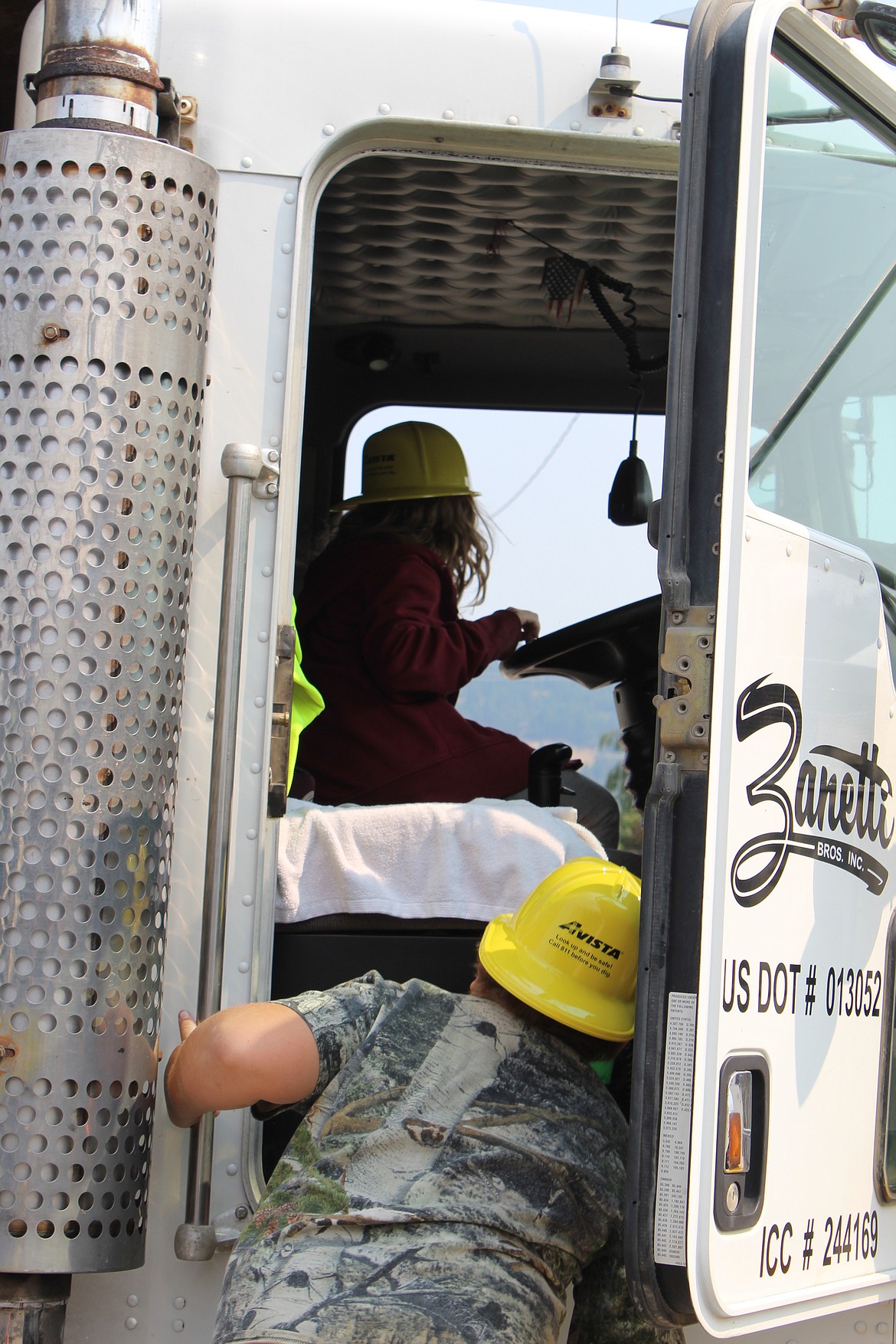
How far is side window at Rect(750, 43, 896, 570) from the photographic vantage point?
1798 millimetres

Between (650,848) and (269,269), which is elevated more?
(269,269)

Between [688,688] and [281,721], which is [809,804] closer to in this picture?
[688,688]

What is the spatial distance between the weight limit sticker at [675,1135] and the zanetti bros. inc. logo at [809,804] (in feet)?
0.52

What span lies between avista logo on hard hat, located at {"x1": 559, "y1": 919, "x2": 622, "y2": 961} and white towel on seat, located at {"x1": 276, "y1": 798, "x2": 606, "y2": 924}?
1.24 feet

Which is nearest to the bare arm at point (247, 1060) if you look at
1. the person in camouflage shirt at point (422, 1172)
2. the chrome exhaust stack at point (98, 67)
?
the person in camouflage shirt at point (422, 1172)

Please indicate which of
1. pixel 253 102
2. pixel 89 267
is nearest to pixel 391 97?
pixel 253 102

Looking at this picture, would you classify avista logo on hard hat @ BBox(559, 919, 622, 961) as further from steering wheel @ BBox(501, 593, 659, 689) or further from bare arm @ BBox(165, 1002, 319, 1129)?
steering wheel @ BBox(501, 593, 659, 689)

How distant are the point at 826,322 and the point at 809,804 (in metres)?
0.67

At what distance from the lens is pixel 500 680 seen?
3490 mm

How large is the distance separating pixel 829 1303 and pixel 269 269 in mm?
1590

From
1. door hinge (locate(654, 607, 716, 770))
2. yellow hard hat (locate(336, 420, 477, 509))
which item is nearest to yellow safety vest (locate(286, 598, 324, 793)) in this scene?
door hinge (locate(654, 607, 716, 770))

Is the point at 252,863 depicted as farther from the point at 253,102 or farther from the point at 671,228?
the point at 671,228

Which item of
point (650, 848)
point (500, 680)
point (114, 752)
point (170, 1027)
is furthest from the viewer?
point (500, 680)

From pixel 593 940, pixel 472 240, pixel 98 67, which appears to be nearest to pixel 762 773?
pixel 593 940
